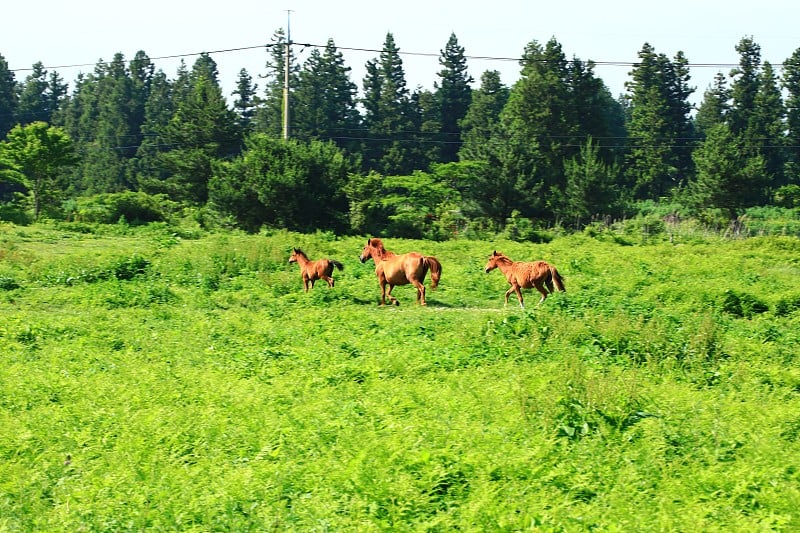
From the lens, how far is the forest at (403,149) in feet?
121

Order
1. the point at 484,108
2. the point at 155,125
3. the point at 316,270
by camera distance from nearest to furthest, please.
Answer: the point at 316,270, the point at 155,125, the point at 484,108

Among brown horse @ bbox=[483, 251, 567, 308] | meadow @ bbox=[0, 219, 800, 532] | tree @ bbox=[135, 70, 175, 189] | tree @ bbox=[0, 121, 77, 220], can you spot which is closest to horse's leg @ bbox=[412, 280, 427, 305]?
meadow @ bbox=[0, 219, 800, 532]

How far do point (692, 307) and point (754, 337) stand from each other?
10.6ft

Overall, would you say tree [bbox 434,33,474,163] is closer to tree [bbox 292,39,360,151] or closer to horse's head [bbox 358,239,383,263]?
tree [bbox 292,39,360,151]

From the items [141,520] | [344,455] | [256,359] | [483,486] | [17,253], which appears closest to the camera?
[141,520]

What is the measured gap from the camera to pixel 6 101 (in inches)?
3376

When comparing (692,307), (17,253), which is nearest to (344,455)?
(692,307)

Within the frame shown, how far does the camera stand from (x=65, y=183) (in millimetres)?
52500

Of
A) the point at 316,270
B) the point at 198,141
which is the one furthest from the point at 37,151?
the point at 316,270

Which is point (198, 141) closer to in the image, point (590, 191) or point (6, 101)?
point (590, 191)

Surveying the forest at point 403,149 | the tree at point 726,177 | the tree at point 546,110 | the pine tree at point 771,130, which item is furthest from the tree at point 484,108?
the tree at point 726,177

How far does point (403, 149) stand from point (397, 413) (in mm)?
64537

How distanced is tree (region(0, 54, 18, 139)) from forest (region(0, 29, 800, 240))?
8.2 inches

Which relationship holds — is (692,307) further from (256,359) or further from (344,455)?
(344,455)
